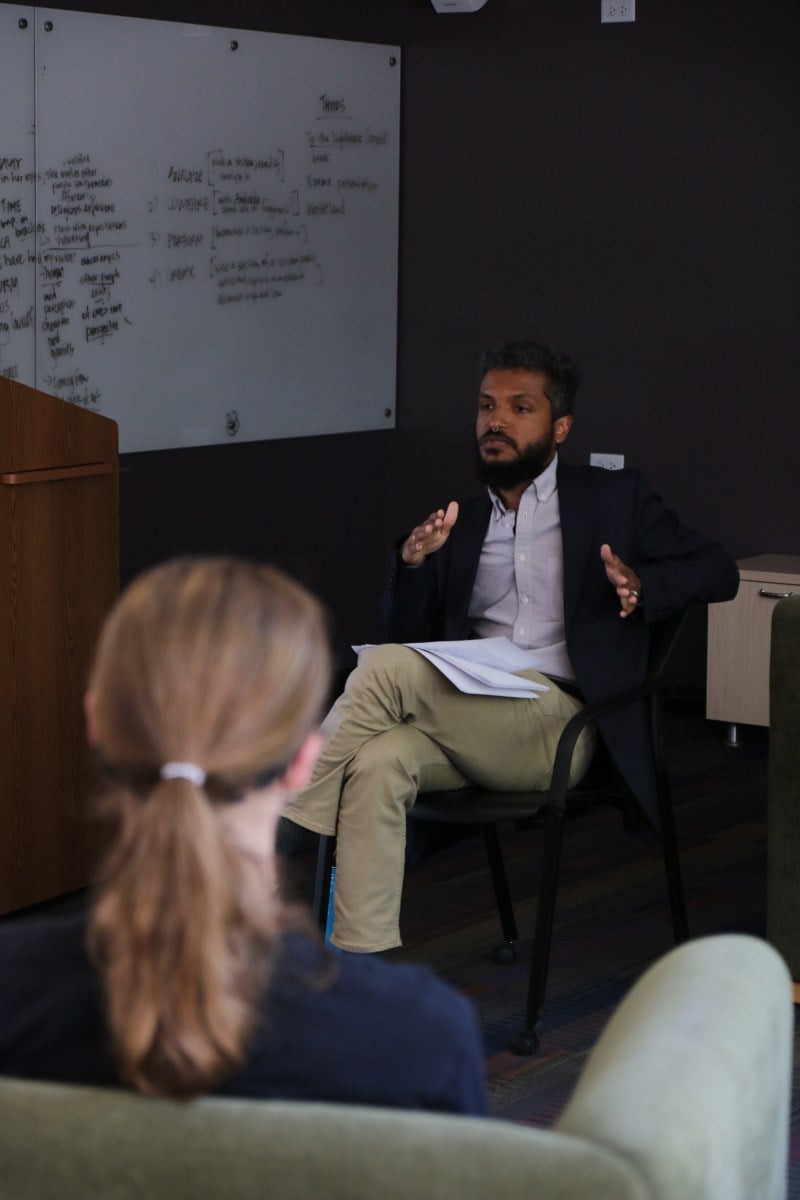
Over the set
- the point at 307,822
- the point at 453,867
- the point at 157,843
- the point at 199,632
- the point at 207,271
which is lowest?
the point at 453,867

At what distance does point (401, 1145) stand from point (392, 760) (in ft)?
7.24

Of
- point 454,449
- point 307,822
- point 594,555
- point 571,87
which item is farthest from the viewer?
point 454,449

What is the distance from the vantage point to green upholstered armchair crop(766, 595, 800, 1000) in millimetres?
3209

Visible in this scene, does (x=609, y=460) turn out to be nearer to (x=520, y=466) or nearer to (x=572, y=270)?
(x=572, y=270)

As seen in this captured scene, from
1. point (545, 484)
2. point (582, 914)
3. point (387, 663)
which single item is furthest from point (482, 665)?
point (582, 914)

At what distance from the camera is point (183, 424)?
5.83 m

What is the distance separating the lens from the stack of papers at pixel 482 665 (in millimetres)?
3316

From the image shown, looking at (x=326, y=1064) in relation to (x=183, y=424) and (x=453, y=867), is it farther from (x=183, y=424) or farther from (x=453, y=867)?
(x=183, y=424)

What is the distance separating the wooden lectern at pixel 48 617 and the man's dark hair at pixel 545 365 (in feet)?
3.06

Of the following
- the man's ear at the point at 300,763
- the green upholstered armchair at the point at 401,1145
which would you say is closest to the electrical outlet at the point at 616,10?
the man's ear at the point at 300,763

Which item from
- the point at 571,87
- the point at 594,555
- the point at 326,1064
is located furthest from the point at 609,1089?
the point at 571,87

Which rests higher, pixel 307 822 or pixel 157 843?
pixel 157 843

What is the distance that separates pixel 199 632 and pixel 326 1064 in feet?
1.04

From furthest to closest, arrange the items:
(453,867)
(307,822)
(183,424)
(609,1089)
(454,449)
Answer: (454,449)
(183,424)
(453,867)
(307,822)
(609,1089)
